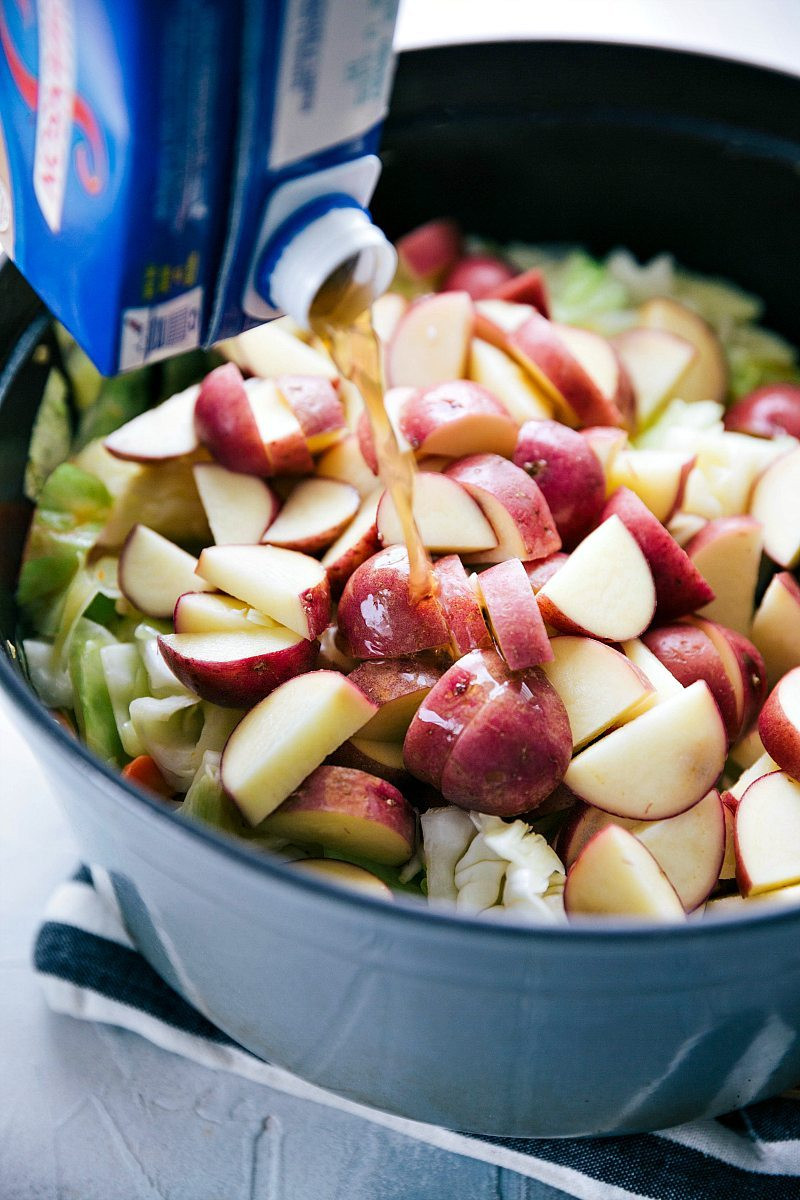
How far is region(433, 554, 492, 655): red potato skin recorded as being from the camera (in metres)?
1.12

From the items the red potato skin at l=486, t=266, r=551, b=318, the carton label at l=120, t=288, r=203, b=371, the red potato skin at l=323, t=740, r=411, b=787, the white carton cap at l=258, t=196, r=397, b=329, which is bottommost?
the red potato skin at l=323, t=740, r=411, b=787

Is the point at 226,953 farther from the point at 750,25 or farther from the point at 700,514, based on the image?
the point at 750,25

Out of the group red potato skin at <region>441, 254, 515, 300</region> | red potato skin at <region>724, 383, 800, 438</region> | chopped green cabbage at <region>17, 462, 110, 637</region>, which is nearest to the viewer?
chopped green cabbage at <region>17, 462, 110, 637</region>

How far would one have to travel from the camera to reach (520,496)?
1.21m

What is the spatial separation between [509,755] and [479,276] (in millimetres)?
939

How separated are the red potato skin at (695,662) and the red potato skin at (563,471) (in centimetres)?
16

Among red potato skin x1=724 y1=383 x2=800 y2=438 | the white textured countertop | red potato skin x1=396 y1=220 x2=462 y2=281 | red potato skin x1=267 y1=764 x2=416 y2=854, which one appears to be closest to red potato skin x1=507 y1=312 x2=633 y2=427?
red potato skin x1=724 y1=383 x2=800 y2=438

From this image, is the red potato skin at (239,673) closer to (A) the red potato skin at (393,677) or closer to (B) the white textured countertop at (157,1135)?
(A) the red potato skin at (393,677)

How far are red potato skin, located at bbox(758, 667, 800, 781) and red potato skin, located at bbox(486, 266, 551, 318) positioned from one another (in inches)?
28.3

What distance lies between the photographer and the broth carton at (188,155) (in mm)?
805

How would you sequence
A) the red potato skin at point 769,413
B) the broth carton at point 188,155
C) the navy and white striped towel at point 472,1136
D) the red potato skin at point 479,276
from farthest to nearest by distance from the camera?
the red potato skin at point 479,276
the red potato skin at point 769,413
the navy and white striped towel at point 472,1136
the broth carton at point 188,155

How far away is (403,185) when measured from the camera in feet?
5.68

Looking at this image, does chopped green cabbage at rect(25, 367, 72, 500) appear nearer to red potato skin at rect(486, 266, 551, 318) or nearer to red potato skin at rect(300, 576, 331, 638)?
red potato skin at rect(300, 576, 331, 638)

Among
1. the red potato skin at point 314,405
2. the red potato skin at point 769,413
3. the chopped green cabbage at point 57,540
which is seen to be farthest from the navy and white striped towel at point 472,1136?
the red potato skin at point 769,413
